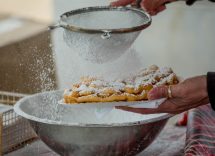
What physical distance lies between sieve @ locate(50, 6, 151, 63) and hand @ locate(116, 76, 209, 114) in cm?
23

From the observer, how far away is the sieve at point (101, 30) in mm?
1628

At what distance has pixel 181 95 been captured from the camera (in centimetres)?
152

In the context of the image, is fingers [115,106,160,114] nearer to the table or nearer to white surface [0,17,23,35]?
the table

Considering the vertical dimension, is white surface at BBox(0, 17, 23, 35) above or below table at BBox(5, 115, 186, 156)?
above

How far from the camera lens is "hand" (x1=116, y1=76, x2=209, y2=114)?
4.95ft

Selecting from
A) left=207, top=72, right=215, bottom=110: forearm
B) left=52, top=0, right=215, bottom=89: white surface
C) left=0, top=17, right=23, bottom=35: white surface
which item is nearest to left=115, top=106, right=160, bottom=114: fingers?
left=207, top=72, right=215, bottom=110: forearm

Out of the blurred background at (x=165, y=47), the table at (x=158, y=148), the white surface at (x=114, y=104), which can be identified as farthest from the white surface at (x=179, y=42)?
the white surface at (x=114, y=104)

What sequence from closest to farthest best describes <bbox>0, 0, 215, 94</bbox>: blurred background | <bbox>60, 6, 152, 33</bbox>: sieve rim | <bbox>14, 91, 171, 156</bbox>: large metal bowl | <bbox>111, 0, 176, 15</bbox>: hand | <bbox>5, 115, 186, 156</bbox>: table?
<bbox>14, 91, 171, 156</bbox>: large metal bowl → <bbox>60, 6, 152, 33</bbox>: sieve rim → <bbox>5, 115, 186, 156</bbox>: table → <bbox>111, 0, 176, 15</bbox>: hand → <bbox>0, 0, 215, 94</bbox>: blurred background

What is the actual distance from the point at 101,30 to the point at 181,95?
29cm

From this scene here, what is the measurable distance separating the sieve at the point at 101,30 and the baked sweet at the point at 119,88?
0.34 feet

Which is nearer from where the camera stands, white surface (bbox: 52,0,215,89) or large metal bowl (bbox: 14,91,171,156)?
large metal bowl (bbox: 14,91,171,156)

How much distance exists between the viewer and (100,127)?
1482 millimetres

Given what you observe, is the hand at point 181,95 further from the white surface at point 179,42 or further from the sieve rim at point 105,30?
the white surface at point 179,42

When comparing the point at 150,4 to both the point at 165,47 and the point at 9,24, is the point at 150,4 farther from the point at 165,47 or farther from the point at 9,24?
the point at 9,24
